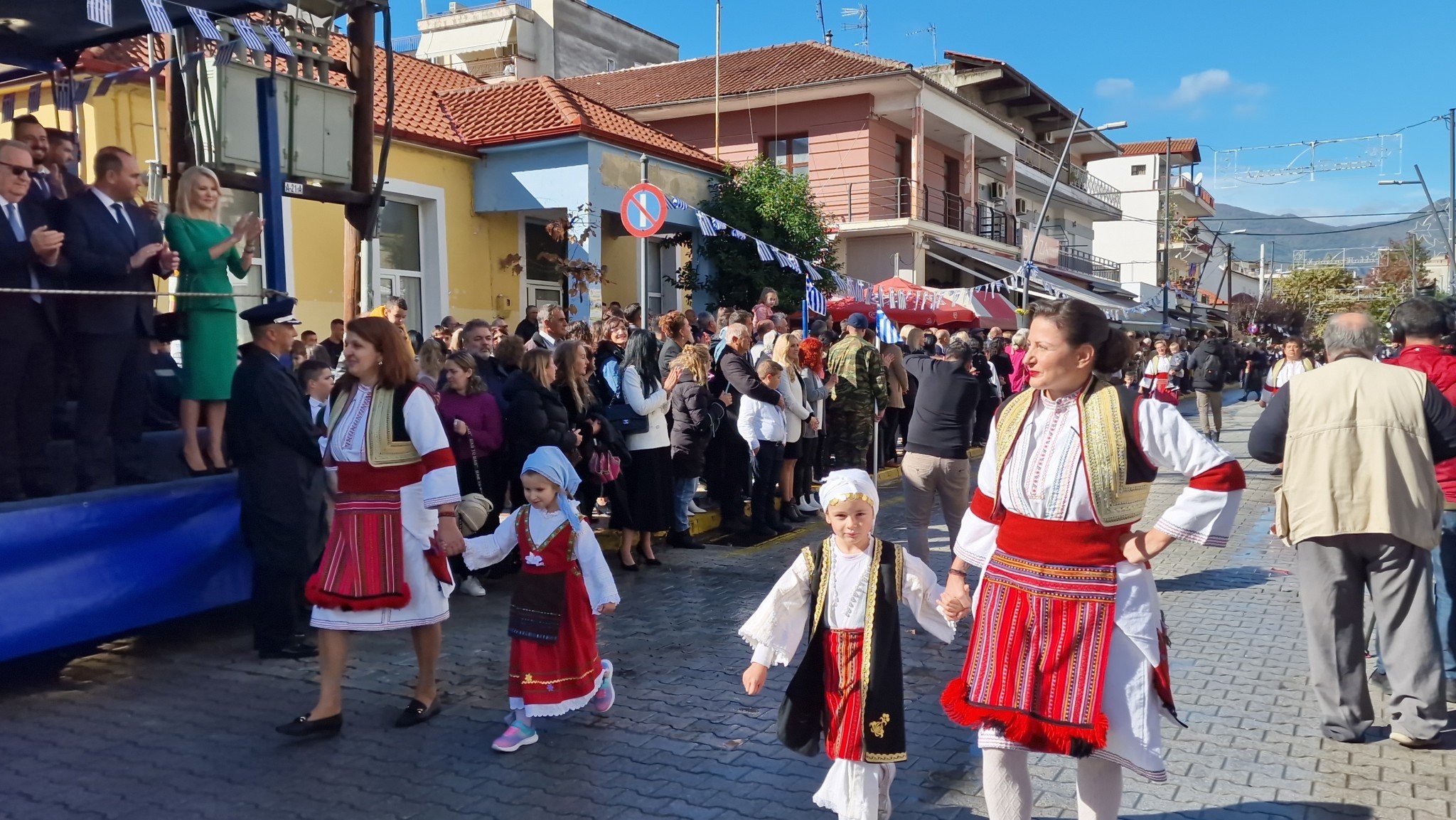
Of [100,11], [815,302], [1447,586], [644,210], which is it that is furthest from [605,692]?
[815,302]

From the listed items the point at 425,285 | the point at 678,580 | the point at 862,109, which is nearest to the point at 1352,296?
the point at 862,109

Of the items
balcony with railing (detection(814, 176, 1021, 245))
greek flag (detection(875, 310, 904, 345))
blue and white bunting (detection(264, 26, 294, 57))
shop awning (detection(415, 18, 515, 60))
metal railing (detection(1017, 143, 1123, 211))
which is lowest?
greek flag (detection(875, 310, 904, 345))

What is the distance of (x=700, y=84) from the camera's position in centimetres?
2811

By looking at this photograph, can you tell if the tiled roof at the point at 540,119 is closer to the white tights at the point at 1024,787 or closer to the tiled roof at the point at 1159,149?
the white tights at the point at 1024,787

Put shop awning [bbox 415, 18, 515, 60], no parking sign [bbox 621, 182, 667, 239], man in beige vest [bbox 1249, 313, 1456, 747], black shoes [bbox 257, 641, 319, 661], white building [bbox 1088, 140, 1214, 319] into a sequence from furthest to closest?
white building [bbox 1088, 140, 1214, 319] → shop awning [bbox 415, 18, 515, 60] → no parking sign [bbox 621, 182, 667, 239] → black shoes [bbox 257, 641, 319, 661] → man in beige vest [bbox 1249, 313, 1456, 747]

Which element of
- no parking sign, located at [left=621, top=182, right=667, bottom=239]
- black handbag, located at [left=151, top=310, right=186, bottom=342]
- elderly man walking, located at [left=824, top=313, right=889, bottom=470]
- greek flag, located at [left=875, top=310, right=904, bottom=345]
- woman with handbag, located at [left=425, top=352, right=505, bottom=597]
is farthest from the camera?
greek flag, located at [left=875, top=310, right=904, bottom=345]

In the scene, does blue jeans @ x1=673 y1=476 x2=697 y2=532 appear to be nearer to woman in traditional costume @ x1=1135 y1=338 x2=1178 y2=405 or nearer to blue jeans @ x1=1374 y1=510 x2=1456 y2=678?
blue jeans @ x1=1374 y1=510 x2=1456 y2=678

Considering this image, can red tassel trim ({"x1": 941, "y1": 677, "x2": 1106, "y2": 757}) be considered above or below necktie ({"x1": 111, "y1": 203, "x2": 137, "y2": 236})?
below

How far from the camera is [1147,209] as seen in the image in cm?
6153

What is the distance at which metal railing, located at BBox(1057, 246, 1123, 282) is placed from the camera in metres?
→ 39.2

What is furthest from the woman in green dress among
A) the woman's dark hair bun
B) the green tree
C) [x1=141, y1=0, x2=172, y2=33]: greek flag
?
the green tree

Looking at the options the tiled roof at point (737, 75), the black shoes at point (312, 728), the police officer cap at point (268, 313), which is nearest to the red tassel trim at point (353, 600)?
the black shoes at point (312, 728)

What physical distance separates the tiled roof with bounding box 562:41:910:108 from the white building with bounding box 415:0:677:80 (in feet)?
3.14

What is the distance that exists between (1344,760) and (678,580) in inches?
177
